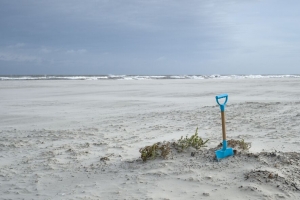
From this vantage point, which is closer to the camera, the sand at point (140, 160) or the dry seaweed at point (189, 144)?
the sand at point (140, 160)

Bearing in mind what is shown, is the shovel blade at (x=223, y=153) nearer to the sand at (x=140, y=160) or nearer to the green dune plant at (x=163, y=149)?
the sand at (x=140, y=160)

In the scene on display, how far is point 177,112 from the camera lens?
9891 mm

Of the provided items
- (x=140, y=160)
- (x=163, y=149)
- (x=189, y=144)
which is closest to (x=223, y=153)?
(x=189, y=144)

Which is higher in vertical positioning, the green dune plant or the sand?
the green dune plant

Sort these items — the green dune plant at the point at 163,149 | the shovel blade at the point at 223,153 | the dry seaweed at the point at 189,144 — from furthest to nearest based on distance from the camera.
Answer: the dry seaweed at the point at 189,144 < the green dune plant at the point at 163,149 < the shovel blade at the point at 223,153

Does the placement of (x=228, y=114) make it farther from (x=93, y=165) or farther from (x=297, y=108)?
(x=93, y=165)

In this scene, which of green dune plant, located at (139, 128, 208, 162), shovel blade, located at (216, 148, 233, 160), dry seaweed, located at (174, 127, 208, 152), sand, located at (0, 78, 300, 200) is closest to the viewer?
sand, located at (0, 78, 300, 200)

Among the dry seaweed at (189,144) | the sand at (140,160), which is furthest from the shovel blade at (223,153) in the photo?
the dry seaweed at (189,144)

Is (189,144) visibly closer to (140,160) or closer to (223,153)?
(223,153)

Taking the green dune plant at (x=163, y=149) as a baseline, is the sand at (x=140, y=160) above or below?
below

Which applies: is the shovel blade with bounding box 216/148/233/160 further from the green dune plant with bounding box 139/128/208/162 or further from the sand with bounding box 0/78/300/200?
the green dune plant with bounding box 139/128/208/162

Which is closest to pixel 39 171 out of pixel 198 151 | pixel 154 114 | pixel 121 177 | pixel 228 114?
pixel 121 177

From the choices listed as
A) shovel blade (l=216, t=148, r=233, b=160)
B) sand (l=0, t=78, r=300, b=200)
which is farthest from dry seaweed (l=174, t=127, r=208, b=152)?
shovel blade (l=216, t=148, r=233, b=160)

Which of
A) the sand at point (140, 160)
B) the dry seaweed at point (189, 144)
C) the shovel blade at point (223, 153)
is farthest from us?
the dry seaweed at point (189, 144)
